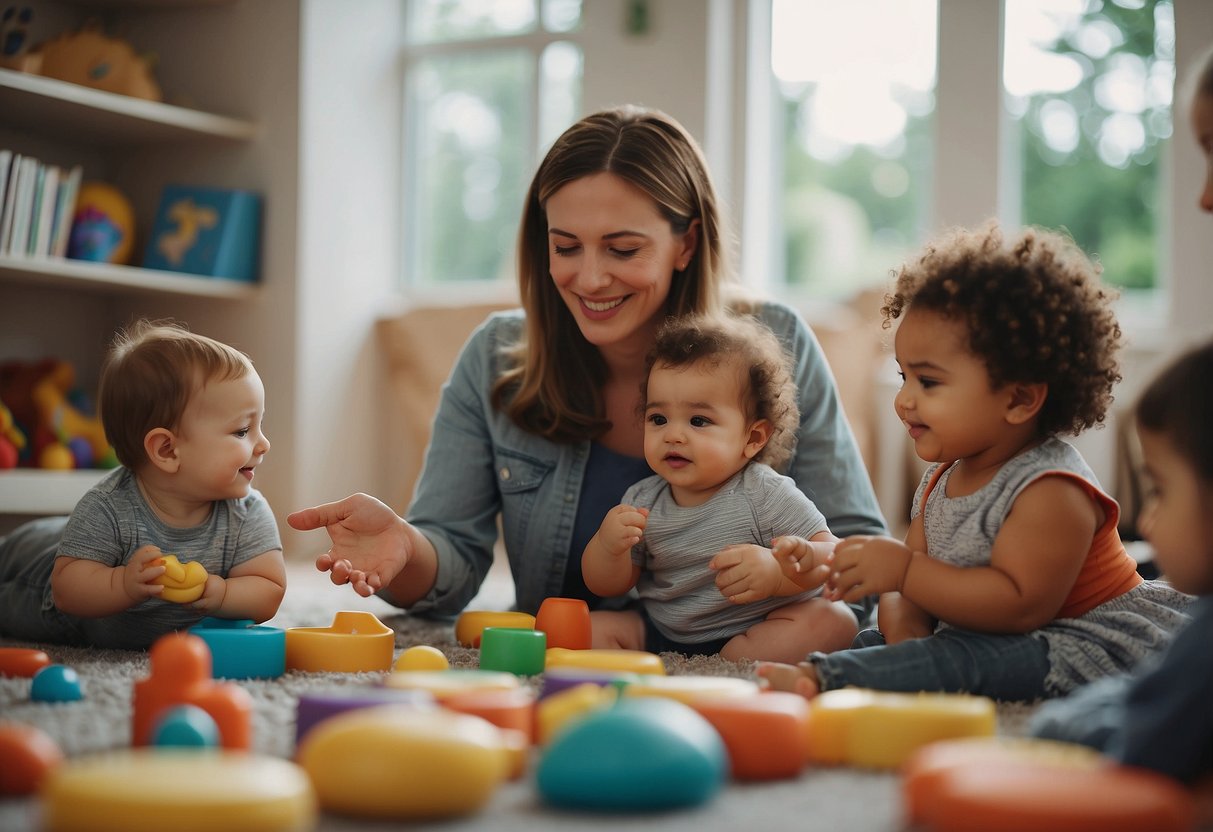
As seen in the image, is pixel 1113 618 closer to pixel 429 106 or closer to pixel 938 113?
pixel 938 113

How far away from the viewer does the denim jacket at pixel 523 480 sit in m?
1.73

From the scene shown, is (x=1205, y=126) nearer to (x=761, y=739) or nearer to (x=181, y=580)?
(x=761, y=739)

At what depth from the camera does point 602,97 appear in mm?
3297

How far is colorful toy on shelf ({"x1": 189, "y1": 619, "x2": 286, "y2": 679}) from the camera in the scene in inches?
50.6

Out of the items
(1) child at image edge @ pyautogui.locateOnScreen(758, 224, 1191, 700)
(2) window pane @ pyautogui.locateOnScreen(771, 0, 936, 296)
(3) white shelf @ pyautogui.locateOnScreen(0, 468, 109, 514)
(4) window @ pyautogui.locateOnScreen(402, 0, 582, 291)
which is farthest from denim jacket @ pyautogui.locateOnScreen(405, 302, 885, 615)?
(4) window @ pyautogui.locateOnScreen(402, 0, 582, 291)

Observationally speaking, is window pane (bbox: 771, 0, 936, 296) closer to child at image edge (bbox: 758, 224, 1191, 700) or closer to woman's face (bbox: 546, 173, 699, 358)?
woman's face (bbox: 546, 173, 699, 358)

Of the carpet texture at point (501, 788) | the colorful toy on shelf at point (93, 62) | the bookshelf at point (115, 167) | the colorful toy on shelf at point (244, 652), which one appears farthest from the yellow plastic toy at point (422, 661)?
the colorful toy on shelf at point (93, 62)

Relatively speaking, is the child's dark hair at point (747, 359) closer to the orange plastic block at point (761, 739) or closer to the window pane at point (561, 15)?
the orange plastic block at point (761, 739)

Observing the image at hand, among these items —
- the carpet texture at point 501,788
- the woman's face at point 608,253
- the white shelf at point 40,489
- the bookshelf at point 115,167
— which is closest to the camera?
the carpet texture at point 501,788

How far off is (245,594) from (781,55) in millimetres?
2378

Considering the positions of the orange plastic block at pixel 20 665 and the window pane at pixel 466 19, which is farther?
the window pane at pixel 466 19

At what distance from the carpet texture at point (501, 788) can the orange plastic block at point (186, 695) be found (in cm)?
4

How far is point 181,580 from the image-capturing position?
1.42 m

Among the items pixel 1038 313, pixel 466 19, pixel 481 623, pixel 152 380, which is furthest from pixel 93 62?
pixel 1038 313
